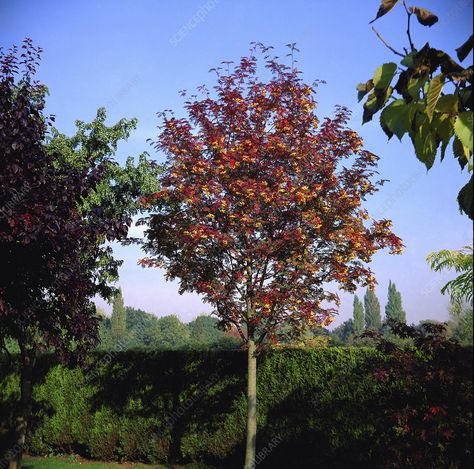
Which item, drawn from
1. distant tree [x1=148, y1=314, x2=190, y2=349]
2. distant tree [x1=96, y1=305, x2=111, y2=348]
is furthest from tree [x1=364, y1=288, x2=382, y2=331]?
distant tree [x1=96, y1=305, x2=111, y2=348]

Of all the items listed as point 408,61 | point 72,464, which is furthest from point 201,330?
point 408,61

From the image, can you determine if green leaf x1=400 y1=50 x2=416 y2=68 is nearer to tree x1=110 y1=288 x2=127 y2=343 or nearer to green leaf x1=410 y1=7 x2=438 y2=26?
green leaf x1=410 y1=7 x2=438 y2=26

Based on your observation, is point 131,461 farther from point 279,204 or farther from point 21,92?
point 21,92

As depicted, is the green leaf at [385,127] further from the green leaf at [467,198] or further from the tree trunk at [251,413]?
the tree trunk at [251,413]

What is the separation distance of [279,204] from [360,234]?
1.74 m

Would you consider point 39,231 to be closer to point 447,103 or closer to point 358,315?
point 447,103

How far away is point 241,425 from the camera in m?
11.4

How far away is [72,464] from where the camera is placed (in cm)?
1265

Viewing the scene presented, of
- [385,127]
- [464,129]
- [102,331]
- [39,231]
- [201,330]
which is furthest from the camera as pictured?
[201,330]

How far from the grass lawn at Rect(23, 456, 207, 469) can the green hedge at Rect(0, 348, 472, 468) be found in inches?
9.9

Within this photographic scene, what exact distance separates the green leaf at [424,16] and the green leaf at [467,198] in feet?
1.71

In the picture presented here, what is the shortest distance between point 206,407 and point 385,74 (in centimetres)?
1153

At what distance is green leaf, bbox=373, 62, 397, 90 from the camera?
4.87 feet

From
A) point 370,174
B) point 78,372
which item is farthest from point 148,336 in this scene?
point 370,174
